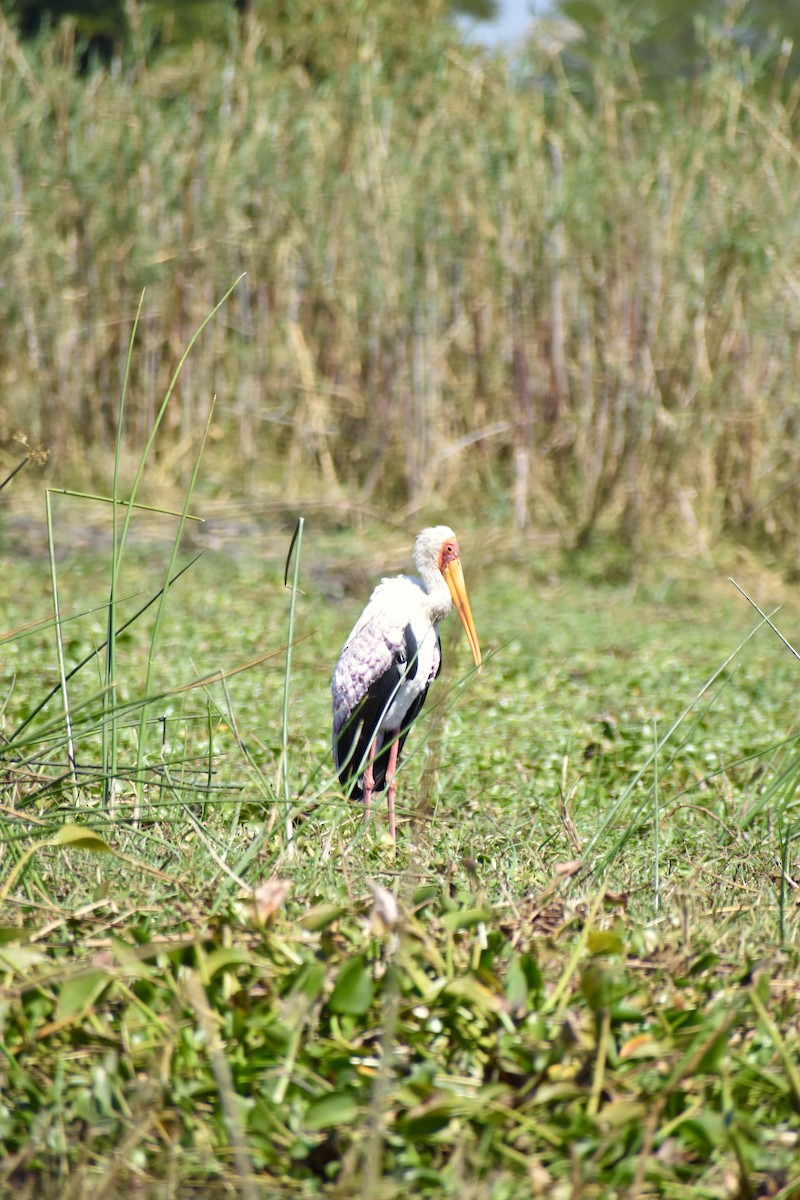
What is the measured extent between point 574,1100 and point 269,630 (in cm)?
365

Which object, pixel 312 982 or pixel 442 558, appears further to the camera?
pixel 442 558

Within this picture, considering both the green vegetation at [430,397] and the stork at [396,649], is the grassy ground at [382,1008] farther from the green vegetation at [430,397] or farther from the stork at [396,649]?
the stork at [396,649]

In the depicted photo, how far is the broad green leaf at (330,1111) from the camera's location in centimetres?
142

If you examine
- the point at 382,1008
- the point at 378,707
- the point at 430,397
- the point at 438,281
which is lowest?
the point at 378,707

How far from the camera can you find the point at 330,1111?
1.43m

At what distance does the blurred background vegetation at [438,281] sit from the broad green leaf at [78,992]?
16.8 ft

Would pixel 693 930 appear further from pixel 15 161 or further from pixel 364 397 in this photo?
pixel 15 161

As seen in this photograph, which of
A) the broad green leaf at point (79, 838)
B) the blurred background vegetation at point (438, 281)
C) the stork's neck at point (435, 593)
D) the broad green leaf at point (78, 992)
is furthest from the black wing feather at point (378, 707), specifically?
the blurred background vegetation at point (438, 281)

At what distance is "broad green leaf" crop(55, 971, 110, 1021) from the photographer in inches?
60.2

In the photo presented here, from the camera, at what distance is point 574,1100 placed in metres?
1.51

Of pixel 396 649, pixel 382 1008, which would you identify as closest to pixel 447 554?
pixel 396 649

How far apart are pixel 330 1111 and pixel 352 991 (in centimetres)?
17

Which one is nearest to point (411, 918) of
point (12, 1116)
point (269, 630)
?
point (12, 1116)

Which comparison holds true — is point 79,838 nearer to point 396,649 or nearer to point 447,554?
point 396,649
